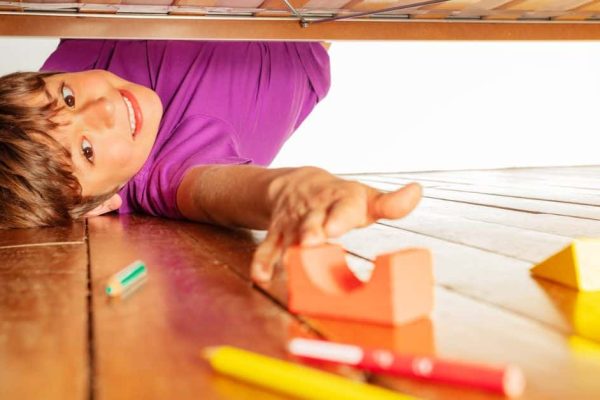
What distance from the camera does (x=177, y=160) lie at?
1.27m

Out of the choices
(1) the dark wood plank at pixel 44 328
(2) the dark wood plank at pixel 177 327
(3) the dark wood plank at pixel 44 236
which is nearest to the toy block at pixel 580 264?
(2) the dark wood plank at pixel 177 327

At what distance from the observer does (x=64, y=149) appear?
1135 mm

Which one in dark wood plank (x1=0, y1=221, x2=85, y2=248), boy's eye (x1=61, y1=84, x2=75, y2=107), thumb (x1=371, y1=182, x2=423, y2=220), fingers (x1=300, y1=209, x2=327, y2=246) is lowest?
dark wood plank (x1=0, y1=221, x2=85, y2=248)

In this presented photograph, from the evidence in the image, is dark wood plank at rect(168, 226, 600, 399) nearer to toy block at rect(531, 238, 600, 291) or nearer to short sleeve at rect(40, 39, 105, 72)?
toy block at rect(531, 238, 600, 291)

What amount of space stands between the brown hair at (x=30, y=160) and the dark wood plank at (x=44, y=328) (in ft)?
0.89

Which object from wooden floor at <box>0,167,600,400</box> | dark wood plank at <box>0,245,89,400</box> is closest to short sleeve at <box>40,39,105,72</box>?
wooden floor at <box>0,167,600,400</box>

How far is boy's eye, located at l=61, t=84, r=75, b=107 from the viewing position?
118cm

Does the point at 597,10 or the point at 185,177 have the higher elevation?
the point at 597,10

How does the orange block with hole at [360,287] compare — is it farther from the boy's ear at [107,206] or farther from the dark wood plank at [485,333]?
the boy's ear at [107,206]

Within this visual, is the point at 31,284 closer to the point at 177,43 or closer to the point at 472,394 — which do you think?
the point at 472,394

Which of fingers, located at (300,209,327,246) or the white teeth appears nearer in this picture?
fingers, located at (300,209,327,246)

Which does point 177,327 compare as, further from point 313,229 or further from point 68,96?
point 68,96

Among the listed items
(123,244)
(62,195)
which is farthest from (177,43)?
(123,244)

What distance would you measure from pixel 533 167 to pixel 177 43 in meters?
1.50
